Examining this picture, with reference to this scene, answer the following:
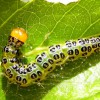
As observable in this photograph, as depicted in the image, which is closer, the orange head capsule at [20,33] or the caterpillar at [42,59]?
the orange head capsule at [20,33]

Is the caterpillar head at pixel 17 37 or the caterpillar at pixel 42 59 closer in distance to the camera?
the caterpillar head at pixel 17 37

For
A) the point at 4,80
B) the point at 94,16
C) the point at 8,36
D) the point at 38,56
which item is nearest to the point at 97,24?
the point at 94,16

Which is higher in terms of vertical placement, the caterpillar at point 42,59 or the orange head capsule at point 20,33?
the orange head capsule at point 20,33

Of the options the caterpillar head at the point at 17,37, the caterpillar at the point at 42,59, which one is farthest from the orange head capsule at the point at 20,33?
the caterpillar at the point at 42,59

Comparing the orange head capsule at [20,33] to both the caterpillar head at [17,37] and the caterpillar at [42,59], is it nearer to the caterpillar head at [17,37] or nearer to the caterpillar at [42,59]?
the caterpillar head at [17,37]

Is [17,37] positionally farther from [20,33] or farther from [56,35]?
[56,35]

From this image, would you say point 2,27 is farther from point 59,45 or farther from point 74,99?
point 74,99

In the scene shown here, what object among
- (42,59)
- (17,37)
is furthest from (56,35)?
(17,37)

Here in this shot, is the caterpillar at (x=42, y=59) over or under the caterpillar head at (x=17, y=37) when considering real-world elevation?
under
